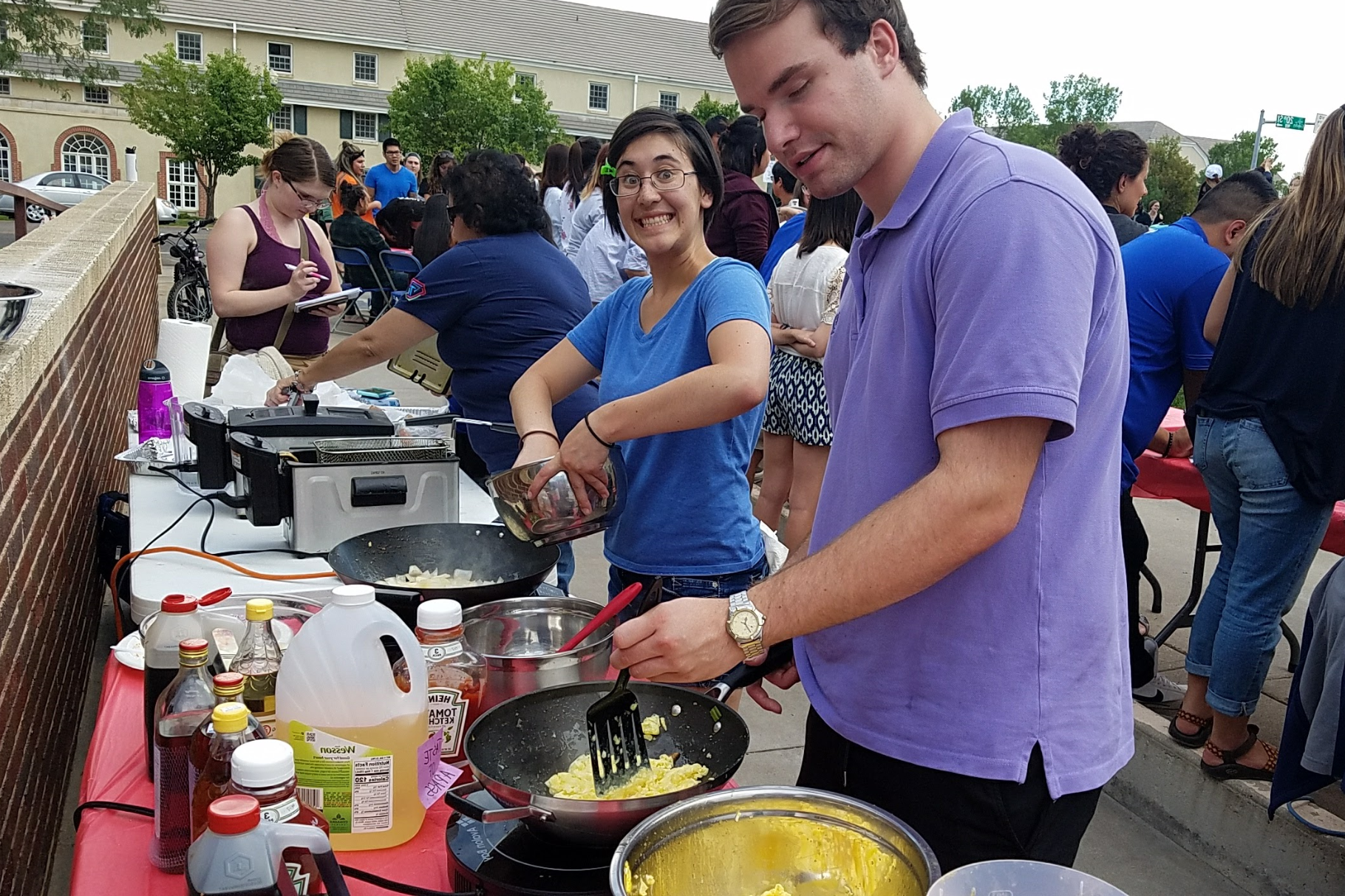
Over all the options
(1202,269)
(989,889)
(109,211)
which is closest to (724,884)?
(989,889)

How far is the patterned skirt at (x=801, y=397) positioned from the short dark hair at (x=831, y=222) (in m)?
0.53

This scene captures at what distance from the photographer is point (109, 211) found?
6.25m

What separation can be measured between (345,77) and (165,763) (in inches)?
2030

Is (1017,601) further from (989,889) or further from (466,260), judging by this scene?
(466,260)

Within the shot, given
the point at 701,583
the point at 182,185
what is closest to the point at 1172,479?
the point at 701,583

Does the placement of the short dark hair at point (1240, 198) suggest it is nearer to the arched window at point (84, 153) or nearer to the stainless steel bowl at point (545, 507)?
the stainless steel bowl at point (545, 507)

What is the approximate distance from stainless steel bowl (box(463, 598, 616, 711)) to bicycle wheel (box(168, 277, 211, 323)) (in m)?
10.5

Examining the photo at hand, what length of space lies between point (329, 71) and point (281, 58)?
2.03 m

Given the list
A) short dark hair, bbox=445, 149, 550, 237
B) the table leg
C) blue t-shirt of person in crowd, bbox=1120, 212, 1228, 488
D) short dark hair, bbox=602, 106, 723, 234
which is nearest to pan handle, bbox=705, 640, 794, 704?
short dark hair, bbox=602, 106, 723, 234

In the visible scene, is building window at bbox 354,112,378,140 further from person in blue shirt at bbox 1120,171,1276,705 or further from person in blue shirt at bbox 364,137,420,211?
person in blue shirt at bbox 1120,171,1276,705

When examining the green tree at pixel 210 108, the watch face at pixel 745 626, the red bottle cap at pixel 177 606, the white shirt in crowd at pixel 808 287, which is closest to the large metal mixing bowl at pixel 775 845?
the watch face at pixel 745 626

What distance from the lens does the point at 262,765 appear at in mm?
1141

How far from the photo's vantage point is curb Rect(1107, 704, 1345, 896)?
314cm

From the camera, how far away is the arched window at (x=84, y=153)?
44.9 m
